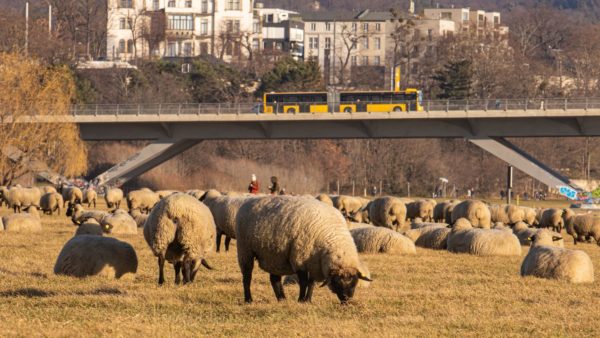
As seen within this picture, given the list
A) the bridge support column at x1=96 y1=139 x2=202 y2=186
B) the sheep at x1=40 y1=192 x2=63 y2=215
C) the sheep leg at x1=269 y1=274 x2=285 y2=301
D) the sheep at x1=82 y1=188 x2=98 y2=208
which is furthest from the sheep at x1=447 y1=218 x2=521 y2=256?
the bridge support column at x1=96 y1=139 x2=202 y2=186

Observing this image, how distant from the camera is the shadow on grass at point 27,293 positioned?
22.8 m

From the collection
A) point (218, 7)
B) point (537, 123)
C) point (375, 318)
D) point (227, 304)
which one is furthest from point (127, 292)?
point (218, 7)

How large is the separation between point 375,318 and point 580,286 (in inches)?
282

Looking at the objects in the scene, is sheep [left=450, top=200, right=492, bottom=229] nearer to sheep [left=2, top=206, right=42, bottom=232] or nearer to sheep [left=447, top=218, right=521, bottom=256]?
sheep [left=447, top=218, right=521, bottom=256]

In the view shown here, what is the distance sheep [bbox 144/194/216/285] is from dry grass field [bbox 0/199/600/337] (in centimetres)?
46

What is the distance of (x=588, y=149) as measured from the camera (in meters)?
128

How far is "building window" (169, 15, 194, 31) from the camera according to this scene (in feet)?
646

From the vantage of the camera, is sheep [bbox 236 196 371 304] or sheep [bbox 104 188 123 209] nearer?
sheep [bbox 236 196 371 304]

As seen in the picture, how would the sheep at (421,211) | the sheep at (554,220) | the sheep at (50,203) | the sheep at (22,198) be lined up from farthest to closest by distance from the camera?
the sheep at (421,211) → the sheep at (22,198) → the sheep at (50,203) → the sheep at (554,220)

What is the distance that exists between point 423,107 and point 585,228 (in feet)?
166

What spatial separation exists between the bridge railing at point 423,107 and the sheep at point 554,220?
121 ft

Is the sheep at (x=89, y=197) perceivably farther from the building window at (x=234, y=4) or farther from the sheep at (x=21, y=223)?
the building window at (x=234, y=4)

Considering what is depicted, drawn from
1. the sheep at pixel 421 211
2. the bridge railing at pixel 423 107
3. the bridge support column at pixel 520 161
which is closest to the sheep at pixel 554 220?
the sheep at pixel 421 211

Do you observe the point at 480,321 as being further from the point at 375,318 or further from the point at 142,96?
the point at 142,96
